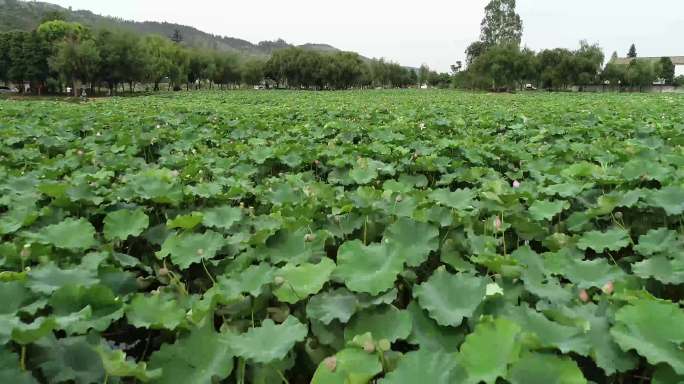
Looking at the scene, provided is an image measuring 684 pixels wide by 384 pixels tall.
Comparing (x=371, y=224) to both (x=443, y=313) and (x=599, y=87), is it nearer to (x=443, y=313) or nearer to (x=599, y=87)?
(x=443, y=313)

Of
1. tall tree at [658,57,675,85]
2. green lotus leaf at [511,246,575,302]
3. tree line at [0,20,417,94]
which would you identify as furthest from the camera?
tall tree at [658,57,675,85]

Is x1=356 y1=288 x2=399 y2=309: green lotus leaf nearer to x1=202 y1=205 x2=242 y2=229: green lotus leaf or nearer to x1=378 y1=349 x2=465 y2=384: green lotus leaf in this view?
x1=378 y1=349 x2=465 y2=384: green lotus leaf

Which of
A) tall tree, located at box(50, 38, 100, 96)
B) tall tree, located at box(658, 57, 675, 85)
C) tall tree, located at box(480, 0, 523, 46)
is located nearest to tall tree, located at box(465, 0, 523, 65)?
tall tree, located at box(480, 0, 523, 46)

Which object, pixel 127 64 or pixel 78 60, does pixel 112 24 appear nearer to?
pixel 127 64

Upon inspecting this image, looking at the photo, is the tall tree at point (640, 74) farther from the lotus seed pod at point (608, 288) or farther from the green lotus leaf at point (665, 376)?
the green lotus leaf at point (665, 376)

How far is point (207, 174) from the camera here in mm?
3664

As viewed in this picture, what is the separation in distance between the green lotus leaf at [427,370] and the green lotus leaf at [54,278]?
1.03m

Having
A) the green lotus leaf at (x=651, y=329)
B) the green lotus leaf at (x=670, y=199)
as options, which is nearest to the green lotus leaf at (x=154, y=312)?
the green lotus leaf at (x=651, y=329)

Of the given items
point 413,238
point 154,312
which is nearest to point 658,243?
point 413,238

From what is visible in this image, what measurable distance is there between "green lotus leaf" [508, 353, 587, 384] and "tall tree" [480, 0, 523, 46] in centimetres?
6330

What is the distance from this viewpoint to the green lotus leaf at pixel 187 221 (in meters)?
2.17

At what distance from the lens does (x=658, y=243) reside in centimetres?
198

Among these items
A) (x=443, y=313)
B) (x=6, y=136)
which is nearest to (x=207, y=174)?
(x=443, y=313)

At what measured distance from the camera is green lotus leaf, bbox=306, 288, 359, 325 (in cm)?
147
